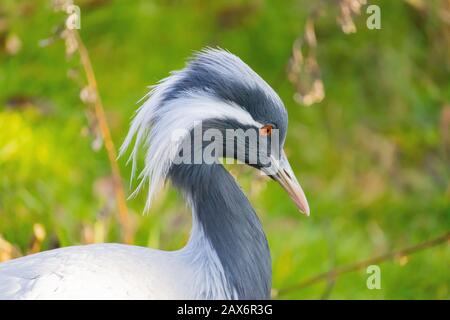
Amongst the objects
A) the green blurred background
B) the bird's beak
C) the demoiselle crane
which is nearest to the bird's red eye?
the demoiselle crane

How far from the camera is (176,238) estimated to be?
4488 millimetres

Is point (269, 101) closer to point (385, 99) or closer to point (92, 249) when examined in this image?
point (92, 249)

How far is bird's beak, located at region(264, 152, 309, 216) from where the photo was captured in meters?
3.19

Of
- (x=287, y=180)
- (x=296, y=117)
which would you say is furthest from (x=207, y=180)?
(x=296, y=117)

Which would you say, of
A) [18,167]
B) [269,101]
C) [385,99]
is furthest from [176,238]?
[385,99]

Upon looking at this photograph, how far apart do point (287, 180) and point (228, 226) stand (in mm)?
288

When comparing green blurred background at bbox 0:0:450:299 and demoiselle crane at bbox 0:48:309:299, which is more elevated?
green blurred background at bbox 0:0:450:299

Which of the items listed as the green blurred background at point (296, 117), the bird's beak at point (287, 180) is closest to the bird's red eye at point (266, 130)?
the bird's beak at point (287, 180)

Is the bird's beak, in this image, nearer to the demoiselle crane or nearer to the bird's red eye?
the demoiselle crane

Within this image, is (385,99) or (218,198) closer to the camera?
(218,198)

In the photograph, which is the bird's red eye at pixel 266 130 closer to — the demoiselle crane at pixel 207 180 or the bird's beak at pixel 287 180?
the demoiselle crane at pixel 207 180

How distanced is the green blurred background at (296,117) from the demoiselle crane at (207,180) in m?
1.50

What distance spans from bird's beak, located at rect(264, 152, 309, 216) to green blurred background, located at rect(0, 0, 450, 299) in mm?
1469

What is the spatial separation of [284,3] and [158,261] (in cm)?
378
